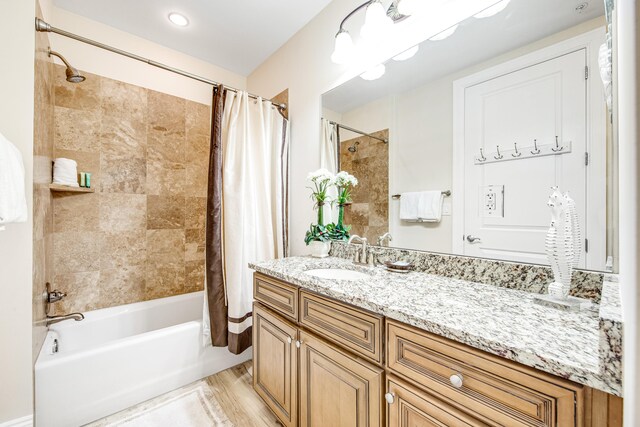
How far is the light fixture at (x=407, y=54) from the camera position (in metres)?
1.38

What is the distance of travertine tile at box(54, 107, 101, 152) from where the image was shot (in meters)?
1.90

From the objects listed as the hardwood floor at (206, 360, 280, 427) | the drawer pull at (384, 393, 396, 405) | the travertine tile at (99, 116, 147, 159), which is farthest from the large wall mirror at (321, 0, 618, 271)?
the travertine tile at (99, 116, 147, 159)

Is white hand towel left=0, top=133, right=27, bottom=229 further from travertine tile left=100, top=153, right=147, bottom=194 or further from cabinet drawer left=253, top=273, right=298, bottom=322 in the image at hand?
cabinet drawer left=253, top=273, right=298, bottom=322

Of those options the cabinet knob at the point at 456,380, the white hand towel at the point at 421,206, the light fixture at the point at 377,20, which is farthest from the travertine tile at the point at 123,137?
the cabinet knob at the point at 456,380

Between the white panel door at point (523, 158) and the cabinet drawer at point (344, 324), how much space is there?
2.05ft

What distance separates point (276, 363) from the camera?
1.32m

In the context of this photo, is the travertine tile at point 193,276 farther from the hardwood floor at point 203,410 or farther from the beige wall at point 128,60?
the beige wall at point 128,60

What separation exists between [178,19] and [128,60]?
0.59 m

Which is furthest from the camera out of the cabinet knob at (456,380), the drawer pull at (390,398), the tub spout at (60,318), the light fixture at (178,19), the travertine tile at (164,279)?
the travertine tile at (164,279)

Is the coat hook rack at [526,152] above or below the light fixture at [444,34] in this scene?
below

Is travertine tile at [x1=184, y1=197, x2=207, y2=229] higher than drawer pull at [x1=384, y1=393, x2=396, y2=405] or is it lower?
higher

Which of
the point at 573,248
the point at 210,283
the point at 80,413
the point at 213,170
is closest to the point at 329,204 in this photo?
the point at 213,170

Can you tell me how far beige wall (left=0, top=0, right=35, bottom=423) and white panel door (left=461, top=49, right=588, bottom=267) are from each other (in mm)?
2144

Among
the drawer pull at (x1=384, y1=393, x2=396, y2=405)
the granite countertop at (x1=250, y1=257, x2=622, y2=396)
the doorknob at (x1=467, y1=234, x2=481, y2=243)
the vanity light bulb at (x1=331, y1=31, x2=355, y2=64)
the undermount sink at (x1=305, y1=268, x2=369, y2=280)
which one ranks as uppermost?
the vanity light bulb at (x1=331, y1=31, x2=355, y2=64)
